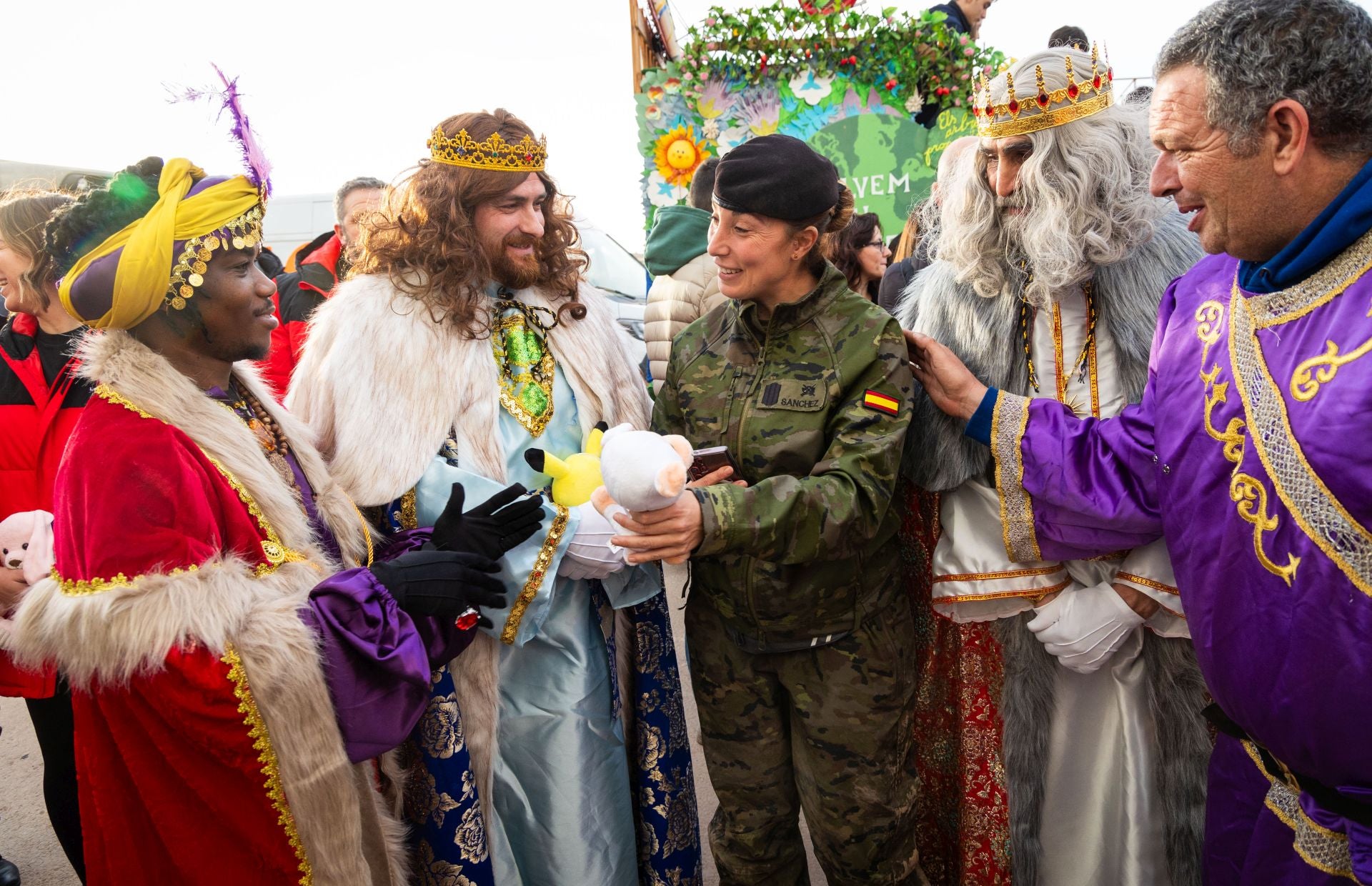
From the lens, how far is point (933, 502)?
8.02ft

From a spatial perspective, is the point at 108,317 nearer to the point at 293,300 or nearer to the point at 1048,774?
the point at 1048,774

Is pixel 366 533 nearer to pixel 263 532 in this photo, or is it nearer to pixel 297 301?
pixel 263 532

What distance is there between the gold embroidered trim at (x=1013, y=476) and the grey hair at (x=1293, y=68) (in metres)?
0.78

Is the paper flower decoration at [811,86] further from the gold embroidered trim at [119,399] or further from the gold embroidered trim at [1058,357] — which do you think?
the gold embroidered trim at [119,399]

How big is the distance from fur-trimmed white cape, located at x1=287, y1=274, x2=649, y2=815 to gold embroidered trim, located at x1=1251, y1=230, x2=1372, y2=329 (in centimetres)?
162

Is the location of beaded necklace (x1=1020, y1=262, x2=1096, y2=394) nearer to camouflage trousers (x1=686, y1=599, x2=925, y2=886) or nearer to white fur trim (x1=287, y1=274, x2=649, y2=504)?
camouflage trousers (x1=686, y1=599, x2=925, y2=886)

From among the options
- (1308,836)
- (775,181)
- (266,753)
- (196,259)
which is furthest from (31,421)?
(1308,836)

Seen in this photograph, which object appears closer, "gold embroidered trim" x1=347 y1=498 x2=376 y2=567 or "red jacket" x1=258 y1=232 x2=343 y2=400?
"gold embroidered trim" x1=347 y1=498 x2=376 y2=567

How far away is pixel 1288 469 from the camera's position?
4.84 ft

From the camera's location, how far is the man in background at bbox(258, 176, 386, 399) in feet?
13.5

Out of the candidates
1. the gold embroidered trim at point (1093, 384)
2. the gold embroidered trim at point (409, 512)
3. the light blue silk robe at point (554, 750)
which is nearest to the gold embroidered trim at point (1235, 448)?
the gold embroidered trim at point (1093, 384)

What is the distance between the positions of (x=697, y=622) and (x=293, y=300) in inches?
125

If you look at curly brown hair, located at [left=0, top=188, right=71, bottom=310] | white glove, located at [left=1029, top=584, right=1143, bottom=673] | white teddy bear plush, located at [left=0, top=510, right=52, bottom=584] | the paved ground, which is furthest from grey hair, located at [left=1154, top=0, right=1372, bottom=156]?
curly brown hair, located at [left=0, top=188, right=71, bottom=310]

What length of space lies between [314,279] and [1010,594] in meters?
3.82
